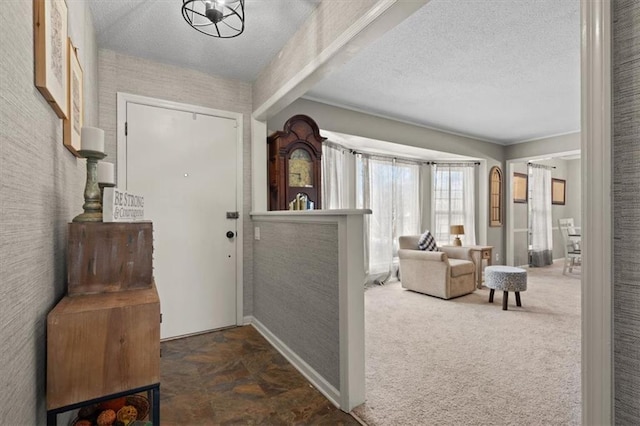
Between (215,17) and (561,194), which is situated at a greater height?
(215,17)

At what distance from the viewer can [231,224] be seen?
10.2ft

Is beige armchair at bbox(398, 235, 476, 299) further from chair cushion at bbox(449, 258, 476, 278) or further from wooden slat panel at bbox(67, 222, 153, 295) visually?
wooden slat panel at bbox(67, 222, 153, 295)

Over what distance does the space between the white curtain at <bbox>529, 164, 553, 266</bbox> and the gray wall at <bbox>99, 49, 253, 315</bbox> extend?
6420 mm

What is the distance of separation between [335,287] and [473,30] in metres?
2.21

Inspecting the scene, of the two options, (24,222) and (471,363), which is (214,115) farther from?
(471,363)

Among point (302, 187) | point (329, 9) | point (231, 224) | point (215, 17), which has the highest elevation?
point (329, 9)

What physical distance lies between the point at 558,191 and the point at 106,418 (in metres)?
9.41

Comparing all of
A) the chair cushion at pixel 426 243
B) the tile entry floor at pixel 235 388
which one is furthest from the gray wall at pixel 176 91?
the chair cushion at pixel 426 243

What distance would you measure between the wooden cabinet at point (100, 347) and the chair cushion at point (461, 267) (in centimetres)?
389

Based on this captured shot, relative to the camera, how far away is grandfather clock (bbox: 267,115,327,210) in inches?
123

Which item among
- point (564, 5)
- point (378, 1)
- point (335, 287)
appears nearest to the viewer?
point (378, 1)

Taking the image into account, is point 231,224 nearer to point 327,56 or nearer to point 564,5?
point 327,56

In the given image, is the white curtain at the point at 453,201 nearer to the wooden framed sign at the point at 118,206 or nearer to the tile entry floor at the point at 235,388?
the tile entry floor at the point at 235,388

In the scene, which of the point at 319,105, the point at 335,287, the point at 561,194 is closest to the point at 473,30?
the point at 319,105
